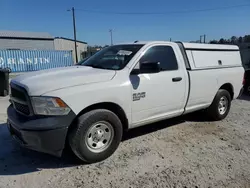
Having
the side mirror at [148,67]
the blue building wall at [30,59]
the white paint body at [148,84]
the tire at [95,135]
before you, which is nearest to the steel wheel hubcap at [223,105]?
the white paint body at [148,84]

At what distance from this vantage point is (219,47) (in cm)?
522

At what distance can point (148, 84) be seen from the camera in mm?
3705

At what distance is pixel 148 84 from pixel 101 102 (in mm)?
919

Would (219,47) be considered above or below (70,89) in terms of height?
above

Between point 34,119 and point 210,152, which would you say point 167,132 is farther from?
point 34,119

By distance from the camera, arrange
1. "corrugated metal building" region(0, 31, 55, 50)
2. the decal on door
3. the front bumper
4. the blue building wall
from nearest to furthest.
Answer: the front bumper, the decal on door, the blue building wall, "corrugated metal building" region(0, 31, 55, 50)

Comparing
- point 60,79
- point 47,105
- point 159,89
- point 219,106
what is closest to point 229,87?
point 219,106

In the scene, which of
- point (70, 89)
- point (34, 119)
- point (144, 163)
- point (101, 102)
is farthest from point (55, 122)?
point (144, 163)

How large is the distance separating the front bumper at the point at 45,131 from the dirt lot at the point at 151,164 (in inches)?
17.3

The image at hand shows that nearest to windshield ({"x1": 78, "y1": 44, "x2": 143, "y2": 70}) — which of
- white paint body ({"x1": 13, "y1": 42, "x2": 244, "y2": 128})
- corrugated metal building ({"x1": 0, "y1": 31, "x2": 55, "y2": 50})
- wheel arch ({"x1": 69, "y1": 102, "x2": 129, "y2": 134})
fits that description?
white paint body ({"x1": 13, "y1": 42, "x2": 244, "y2": 128})

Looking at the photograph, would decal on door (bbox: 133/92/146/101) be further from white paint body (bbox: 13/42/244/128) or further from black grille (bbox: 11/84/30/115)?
black grille (bbox: 11/84/30/115)

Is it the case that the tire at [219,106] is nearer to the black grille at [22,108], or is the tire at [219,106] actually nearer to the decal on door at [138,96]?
the decal on door at [138,96]

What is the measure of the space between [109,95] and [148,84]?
2.57 ft

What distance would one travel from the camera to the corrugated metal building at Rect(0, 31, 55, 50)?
36438mm
